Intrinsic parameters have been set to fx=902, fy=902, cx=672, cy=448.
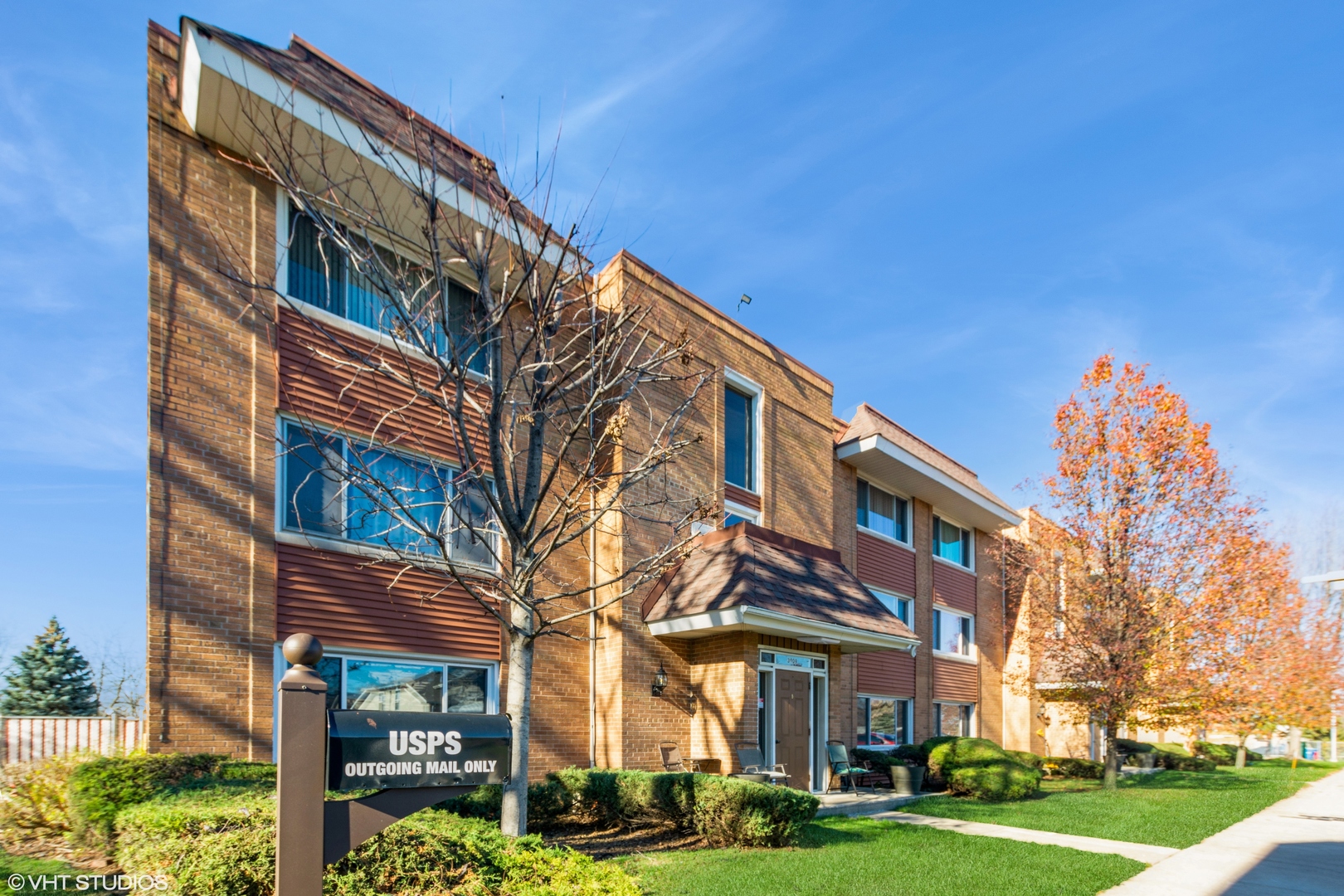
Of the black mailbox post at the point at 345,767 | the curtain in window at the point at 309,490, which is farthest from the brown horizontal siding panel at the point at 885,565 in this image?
the black mailbox post at the point at 345,767

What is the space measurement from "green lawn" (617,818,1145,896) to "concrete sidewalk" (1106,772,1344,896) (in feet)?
1.54

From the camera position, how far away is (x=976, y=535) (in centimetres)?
2867

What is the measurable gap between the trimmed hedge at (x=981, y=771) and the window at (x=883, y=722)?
2.30 m

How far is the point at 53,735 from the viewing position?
1038cm

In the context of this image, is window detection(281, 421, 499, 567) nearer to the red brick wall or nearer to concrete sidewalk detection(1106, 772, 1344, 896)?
the red brick wall

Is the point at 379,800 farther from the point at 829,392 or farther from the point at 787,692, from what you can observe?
the point at 829,392

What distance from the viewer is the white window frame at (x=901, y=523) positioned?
22734 millimetres

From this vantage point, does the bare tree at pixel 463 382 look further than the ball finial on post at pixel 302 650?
Yes

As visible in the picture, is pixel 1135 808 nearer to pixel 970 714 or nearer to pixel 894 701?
pixel 894 701

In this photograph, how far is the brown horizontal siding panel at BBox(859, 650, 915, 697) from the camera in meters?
21.9

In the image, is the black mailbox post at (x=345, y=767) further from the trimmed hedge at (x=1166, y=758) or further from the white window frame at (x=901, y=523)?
the trimmed hedge at (x=1166, y=758)

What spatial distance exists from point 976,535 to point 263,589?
23.2 metres

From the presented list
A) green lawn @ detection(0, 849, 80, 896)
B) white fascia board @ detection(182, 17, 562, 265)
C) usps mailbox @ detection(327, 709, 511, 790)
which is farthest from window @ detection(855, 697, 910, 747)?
usps mailbox @ detection(327, 709, 511, 790)

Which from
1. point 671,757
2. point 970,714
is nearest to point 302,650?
point 671,757
